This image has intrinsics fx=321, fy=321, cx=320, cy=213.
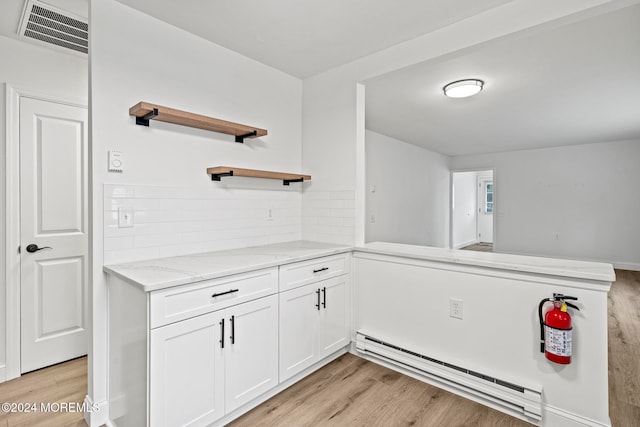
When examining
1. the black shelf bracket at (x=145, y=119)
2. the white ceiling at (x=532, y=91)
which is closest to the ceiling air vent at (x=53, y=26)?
the black shelf bracket at (x=145, y=119)

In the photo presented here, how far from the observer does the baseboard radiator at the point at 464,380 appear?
1.84 meters

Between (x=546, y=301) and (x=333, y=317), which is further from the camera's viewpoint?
(x=333, y=317)

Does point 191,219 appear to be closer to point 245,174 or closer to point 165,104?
point 245,174

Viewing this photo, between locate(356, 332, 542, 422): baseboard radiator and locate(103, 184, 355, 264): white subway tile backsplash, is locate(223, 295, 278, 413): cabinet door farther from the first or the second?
locate(356, 332, 542, 422): baseboard radiator

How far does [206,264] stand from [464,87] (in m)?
2.84

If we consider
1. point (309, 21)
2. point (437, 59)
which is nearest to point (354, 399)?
point (437, 59)

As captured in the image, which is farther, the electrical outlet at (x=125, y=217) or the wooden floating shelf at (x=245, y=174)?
the wooden floating shelf at (x=245, y=174)

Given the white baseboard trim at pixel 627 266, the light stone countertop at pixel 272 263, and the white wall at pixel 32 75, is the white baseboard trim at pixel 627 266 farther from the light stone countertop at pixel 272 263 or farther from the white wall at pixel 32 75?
the white wall at pixel 32 75

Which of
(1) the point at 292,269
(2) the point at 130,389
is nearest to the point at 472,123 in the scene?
(1) the point at 292,269

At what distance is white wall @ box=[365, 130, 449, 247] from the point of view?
5.14m

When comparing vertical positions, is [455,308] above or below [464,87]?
below

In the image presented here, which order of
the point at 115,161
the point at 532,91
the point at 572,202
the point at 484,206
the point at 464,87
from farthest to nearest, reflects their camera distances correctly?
the point at 484,206, the point at 572,202, the point at 532,91, the point at 464,87, the point at 115,161

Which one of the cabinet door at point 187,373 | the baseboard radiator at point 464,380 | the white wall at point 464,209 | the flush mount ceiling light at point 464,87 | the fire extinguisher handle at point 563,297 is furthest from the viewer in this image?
the white wall at point 464,209

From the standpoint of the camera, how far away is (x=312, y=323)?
7.68 feet
